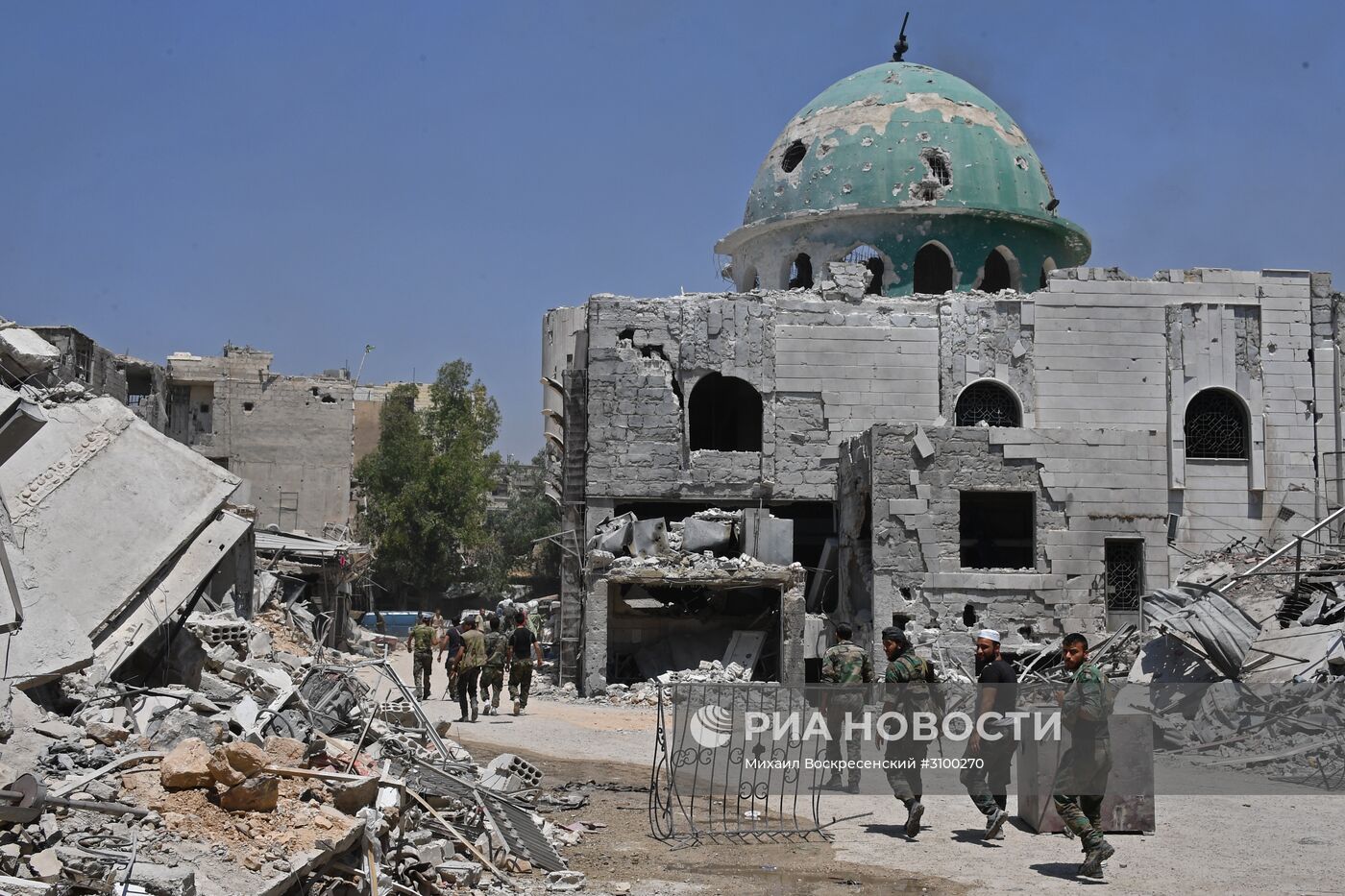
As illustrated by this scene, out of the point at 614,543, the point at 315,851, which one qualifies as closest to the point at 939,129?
the point at 614,543

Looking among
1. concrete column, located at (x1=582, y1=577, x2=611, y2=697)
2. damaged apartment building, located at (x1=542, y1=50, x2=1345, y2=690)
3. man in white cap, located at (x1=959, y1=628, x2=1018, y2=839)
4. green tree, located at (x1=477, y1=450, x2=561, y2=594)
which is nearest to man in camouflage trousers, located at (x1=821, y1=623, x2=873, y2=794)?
man in white cap, located at (x1=959, y1=628, x2=1018, y2=839)

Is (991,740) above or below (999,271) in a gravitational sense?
below

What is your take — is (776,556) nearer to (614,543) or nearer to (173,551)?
(614,543)

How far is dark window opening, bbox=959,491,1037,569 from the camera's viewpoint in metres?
22.5

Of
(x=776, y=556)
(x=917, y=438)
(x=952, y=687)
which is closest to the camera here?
(x=952, y=687)

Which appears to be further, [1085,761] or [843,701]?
[843,701]

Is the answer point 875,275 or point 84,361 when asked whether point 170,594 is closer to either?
point 875,275

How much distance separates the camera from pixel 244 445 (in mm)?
42906

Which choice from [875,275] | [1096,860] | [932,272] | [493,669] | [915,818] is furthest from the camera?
[875,275]

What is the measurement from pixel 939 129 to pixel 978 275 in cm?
281

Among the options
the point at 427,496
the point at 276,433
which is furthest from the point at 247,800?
the point at 427,496

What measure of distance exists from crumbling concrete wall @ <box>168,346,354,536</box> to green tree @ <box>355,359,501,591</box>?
8.37 ft

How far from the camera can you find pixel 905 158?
86.3 feet

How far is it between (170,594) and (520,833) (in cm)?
439
